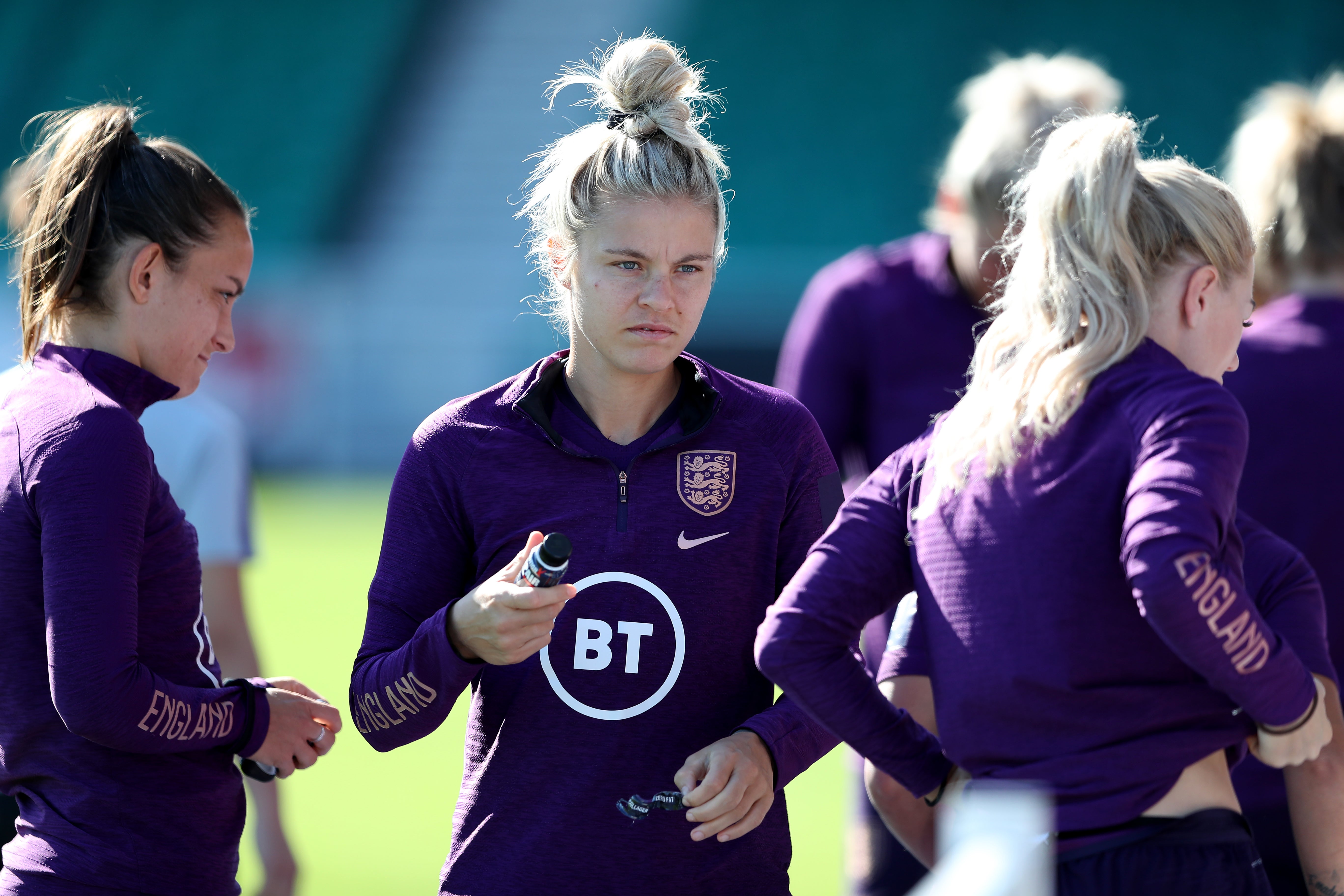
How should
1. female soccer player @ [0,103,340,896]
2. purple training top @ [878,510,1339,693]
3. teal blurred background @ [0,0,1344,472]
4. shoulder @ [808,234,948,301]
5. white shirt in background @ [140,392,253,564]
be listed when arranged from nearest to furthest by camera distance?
purple training top @ [878,510,1339,693], female soccer player @ [0,103,340,896], white shirt in background @ [140,392,253,564], shoulder @ [808,234,948,301], teal blurred background @ [0,0,1344,472]

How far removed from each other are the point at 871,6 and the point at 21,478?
1583 centimetres

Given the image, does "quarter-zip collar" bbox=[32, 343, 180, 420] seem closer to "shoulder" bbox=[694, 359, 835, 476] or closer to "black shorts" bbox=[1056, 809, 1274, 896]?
"shoulder" bbox=[694, 359, 835, 476]

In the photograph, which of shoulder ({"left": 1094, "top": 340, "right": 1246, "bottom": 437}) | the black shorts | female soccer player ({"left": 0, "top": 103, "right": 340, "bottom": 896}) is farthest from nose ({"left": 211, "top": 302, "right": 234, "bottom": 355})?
the black shorts

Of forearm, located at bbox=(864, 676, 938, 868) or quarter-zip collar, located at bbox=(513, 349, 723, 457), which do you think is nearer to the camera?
quarter-zip collar, located at bbox=(513, 349, 723, 457)

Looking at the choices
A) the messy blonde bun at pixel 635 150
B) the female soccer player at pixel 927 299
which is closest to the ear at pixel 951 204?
the female soccer player at pixel 927 299

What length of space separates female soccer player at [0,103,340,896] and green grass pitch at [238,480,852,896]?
3.01 ft

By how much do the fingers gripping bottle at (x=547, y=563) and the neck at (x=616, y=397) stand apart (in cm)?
37

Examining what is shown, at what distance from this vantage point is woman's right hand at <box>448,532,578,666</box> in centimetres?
151

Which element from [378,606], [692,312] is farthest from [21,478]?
[692,312]

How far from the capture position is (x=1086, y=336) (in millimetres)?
1450

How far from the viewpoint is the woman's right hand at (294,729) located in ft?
6.20

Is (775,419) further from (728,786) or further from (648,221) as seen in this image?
(728,786)

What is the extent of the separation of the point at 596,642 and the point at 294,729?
0.51 meters

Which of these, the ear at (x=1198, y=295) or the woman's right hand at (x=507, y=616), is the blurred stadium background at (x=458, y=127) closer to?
the woman's right hand at (x=507, y=616)
